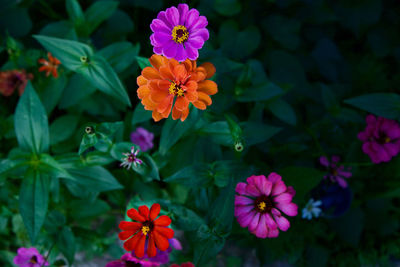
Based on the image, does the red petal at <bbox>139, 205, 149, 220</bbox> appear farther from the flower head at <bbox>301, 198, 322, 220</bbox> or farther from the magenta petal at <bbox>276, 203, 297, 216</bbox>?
the flower head at <bbox>301, 198, 322, 220</bbox>

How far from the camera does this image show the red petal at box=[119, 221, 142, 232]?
973 mm

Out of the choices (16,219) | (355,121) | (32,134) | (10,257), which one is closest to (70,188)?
(32,134)

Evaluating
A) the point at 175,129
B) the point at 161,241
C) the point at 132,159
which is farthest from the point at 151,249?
the point at 175,129

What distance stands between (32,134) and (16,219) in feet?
2.03

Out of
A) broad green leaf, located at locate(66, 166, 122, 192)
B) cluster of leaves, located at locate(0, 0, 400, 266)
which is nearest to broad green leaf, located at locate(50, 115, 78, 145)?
cluster of leaves, located at locate(0, 0, 400, 266)

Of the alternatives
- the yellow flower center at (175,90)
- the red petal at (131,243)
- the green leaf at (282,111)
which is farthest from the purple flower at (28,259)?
the green leaf at (282,111)

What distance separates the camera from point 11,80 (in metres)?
1.51

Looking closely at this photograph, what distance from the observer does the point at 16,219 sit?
1636 mm

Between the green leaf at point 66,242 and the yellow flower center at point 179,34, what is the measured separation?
38.2 inches

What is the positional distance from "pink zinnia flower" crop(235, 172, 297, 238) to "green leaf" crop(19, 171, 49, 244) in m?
0.69

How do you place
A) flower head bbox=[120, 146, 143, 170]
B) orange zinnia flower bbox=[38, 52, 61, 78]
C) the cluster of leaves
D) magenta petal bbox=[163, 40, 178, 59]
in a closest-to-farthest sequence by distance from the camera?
magenta petal bbox=[163, 40, 178, 59] < flower head bbox=[120, 146, 143, 170] < the cluster of leaves < orange zinnia flower bbox=[38, 52, 61, 78]

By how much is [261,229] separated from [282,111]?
0.69 meters

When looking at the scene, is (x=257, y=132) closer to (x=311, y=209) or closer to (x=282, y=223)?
(x=282, y=223)

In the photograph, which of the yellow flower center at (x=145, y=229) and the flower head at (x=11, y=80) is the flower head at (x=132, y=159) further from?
the flower head at (x=11, y=80)
